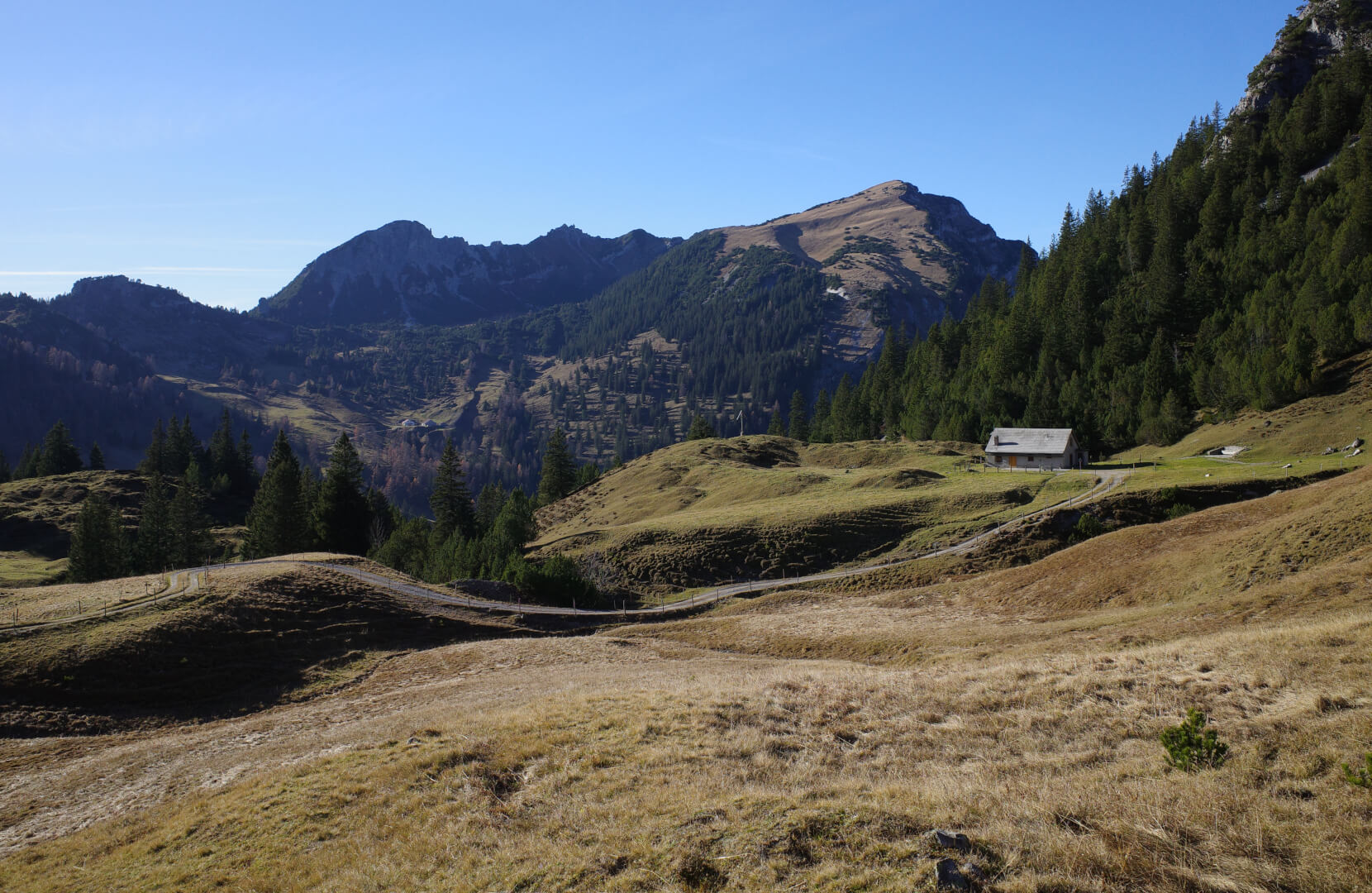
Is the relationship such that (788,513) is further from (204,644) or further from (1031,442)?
(204,644)

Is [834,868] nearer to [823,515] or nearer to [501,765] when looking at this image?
[501,765]

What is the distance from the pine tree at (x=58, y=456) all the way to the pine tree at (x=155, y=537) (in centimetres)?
6801

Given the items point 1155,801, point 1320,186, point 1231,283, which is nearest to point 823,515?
point 1155,801

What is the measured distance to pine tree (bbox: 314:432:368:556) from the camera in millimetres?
79500

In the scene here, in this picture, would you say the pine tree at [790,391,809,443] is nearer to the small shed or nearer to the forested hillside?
the forested hillside

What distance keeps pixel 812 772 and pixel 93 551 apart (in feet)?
265

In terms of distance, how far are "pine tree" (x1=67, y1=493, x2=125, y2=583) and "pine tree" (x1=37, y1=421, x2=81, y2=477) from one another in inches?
2946

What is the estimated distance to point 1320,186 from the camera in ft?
363

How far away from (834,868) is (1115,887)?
324cm

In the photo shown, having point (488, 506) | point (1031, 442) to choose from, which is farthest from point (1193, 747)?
point (488, 506)

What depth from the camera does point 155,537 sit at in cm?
7769

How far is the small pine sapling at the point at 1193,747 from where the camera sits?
11.2 metres

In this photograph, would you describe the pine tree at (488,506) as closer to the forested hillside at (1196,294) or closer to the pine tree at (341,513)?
the pine tree at (341,513)

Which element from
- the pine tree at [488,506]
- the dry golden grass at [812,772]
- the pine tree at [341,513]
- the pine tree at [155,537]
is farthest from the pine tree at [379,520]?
the dry golden grass at [812,772]
